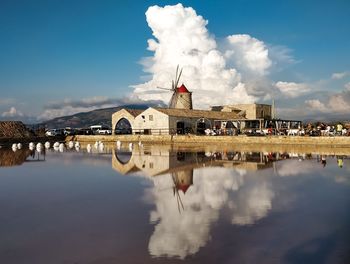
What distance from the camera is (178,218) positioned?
729cm

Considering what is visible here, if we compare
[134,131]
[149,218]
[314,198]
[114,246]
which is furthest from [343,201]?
[134,131]

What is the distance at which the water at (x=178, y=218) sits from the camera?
5.41 m

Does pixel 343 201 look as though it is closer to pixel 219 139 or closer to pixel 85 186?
pixel 85 186

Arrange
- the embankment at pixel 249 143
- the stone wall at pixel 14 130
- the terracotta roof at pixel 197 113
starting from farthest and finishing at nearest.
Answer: the stone wall at pixel 14 130 < the terracotta roof at pixel 197 113 < the embankment at pixel 249 143

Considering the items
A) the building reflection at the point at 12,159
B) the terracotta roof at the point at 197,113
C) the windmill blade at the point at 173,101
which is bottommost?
the building reflection at the point at 12,159

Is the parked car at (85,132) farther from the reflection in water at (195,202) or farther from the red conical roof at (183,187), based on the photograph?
the red conical roof at (183,187)

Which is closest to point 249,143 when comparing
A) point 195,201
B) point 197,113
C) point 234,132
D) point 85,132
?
point 234,132

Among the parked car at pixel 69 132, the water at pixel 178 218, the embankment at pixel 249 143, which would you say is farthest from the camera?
the parked car at pixel 69 132

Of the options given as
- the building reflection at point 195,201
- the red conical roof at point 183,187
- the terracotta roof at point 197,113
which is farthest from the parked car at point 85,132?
the red conical roof at point 183,187

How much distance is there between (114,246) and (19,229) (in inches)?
88.2

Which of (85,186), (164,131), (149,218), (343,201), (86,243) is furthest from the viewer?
(164,131)

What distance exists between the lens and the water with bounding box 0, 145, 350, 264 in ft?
17.8

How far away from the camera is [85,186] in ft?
38.9

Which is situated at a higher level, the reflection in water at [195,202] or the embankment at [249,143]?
the embankment at [249,143]
